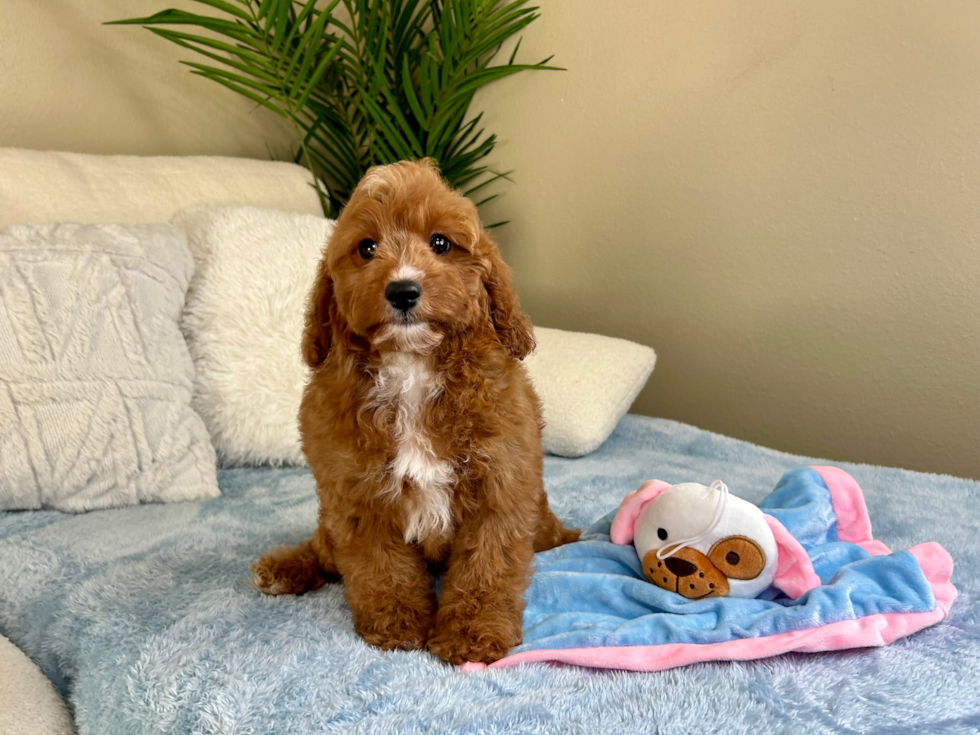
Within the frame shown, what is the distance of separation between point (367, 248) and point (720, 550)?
969mm

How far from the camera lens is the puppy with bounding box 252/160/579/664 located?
1.46m

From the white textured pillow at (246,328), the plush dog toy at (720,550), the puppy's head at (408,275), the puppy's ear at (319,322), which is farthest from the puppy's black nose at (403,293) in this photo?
the white textured pillow at (246,328)

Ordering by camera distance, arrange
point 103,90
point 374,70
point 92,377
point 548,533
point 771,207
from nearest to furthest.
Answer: point 548,533
point 92,377
point 771,207
point 103,90
point 374,70

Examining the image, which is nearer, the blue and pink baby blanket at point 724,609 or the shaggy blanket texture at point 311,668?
the shaggy blanket texture at point 311,668

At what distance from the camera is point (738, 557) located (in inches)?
61.8

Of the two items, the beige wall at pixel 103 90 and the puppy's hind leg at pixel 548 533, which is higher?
the beige wall at pixel 103 90

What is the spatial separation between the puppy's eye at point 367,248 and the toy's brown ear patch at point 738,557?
945 millimetres

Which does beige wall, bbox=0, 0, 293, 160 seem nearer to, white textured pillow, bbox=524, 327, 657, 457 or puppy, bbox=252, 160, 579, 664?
white textured pillow, bbox=524, 327, 657, 457

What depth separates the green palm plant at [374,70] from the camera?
3.01 metres

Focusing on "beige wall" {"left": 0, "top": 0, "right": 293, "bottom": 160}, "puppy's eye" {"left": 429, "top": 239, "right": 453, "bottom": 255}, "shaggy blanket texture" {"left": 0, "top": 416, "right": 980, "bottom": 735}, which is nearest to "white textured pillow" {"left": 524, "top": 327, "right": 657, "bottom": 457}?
"shaggy blanket texture" {"left": 0, "top": 416, "right": 980, "bottom": 735}

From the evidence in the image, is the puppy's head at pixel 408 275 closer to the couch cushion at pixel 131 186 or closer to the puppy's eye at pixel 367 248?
the puppy's eye at pixel 367 248

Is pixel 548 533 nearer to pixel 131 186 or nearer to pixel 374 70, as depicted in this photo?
pixel 131 186

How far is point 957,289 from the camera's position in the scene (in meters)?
2.44

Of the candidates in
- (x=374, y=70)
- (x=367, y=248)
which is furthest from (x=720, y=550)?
(x=374, y=70)
